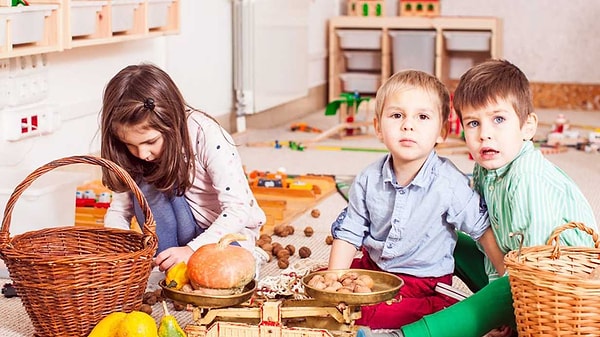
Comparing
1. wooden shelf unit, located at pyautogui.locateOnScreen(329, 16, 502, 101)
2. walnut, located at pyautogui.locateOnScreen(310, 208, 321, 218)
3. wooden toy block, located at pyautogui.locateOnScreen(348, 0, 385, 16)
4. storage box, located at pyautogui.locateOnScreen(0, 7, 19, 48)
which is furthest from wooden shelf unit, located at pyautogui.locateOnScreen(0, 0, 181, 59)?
wooden toy block, located at pyautogui.locateOnScreen(348, 0, 385, 16)

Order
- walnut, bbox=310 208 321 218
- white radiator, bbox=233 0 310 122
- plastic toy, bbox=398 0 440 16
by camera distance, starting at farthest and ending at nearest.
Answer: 1. plastic toy, bbox=398 0 440 16
2. white radiator, bbox=233 0 310 122
3. walnut, bbox=310 208 321 218

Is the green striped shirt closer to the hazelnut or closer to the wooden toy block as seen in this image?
the hazelnut

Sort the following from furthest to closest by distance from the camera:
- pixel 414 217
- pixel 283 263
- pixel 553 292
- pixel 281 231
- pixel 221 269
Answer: pixel 281 231 < pixel 283 263 < pixel 414 217 < pixel 221 269 < pixel 553 292

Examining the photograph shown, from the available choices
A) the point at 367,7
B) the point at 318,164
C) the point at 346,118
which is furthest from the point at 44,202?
the point at 367,7

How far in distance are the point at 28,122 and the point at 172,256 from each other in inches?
38.1

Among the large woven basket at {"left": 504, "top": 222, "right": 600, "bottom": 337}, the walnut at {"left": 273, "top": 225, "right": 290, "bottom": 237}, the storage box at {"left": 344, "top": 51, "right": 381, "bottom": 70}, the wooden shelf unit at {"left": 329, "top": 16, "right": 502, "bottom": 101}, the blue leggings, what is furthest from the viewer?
the storage box at {"left": 344, "top": 51, "right": 381, "bottom": 70}

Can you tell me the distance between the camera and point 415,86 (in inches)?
70.7

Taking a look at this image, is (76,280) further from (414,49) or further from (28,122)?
(414,49)

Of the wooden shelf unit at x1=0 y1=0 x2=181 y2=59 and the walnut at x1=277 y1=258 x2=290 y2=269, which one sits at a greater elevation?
the wooden shelf unit at x1=0 y1=0 x2=181 y2=59

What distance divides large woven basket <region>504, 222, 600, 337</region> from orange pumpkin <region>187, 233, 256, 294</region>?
1.44ft

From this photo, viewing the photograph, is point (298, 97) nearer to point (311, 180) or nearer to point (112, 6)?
point (311, 180)

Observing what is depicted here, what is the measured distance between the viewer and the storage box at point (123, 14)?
2844 mm

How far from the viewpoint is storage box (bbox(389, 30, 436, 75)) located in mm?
5309

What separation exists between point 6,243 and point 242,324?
0.45m
